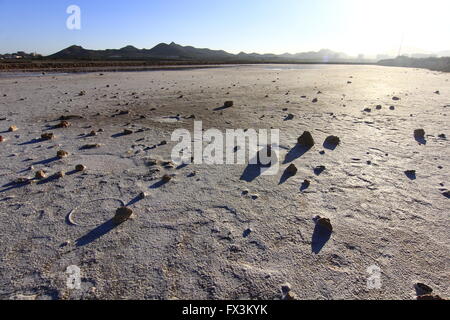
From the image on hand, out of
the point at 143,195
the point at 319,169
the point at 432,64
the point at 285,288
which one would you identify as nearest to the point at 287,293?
the point at 285,288

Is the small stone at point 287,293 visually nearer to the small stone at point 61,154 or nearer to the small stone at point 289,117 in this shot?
the small stone at point 61,154

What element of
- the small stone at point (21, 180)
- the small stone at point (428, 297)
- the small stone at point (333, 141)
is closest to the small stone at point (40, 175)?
the small stone at point (21, 180)

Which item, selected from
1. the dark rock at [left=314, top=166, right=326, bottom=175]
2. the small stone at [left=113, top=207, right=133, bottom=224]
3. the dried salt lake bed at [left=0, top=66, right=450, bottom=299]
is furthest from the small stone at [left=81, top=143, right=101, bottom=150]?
the dark rock at [left=314, top=166, right=326, bottom=175]

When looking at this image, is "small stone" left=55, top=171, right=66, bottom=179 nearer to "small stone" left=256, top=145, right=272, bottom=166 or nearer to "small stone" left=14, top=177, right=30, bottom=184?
"small stone" left=14, top=177, right=30, bottom=184

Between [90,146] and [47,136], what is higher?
[47,136]

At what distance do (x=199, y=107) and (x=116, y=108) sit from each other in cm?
251

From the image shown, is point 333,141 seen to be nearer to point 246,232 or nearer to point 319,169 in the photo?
point 319,169

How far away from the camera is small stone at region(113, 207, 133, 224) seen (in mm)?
2818

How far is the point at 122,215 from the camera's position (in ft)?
9.33

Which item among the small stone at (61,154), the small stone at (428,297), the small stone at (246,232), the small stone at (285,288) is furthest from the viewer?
the small stone at (61,154)

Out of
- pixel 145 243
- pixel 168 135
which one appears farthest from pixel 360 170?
pixel 168 135

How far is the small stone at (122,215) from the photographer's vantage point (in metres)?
2.82

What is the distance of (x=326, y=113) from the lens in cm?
748
